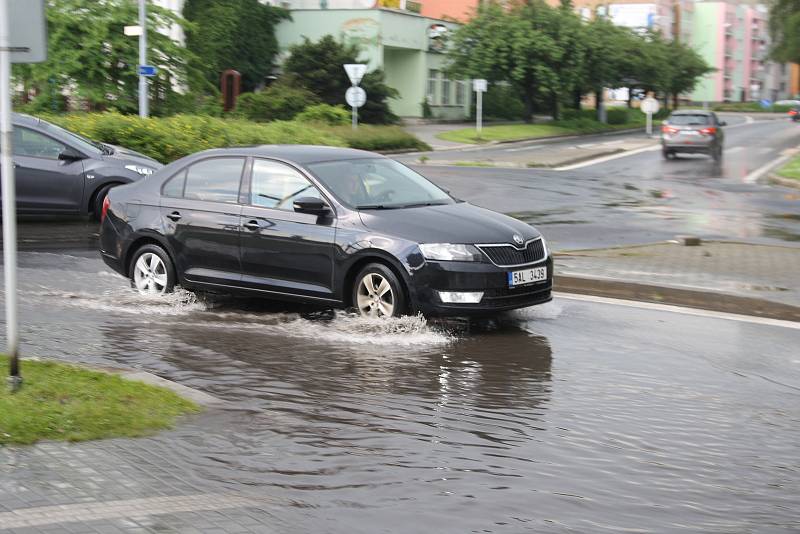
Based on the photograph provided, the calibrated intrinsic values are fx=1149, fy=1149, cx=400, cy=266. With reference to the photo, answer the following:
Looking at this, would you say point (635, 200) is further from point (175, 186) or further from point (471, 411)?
point (471, 411)

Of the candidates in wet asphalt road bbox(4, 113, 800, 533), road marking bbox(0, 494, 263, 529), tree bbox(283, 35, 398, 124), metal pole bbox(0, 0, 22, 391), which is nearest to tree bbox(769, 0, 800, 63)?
tree bbox(283, 35, 398, 124)

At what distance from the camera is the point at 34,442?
19.3 ft

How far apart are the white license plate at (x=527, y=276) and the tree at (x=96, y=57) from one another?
2415 centimetres

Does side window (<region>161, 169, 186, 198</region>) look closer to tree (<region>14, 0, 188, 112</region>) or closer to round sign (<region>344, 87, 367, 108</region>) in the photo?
tree (<region>14, 0, 188, 112</region>)

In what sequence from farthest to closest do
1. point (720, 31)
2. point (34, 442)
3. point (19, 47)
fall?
point (720, 31) → point (19, 47) → point (34, 442)

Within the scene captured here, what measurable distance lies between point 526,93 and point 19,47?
59.2 meters

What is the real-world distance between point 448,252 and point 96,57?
25.5m

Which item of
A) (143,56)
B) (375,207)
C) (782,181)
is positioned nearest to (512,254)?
(375,207)

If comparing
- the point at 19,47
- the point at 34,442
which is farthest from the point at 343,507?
the point at 19,47

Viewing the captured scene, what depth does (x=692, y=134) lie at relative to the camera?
4028 centimetres

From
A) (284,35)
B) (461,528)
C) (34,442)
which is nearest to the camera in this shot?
(461,528)

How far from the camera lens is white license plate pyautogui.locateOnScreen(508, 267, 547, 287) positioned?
30.7ft

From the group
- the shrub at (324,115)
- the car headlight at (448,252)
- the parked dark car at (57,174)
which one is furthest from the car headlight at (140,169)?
→ the shrub at (324,115)

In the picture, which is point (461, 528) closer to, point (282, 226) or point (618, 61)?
point (282, 226)
